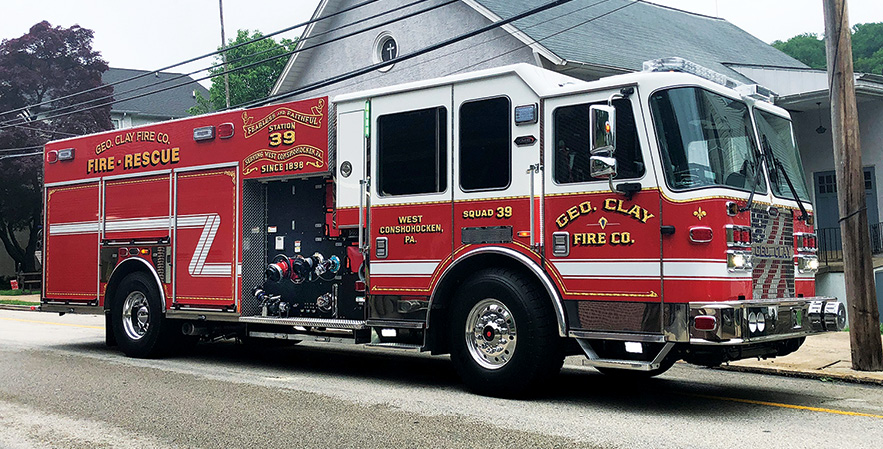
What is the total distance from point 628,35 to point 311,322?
16.8m

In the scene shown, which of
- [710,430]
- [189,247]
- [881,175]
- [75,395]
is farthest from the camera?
[881,175]

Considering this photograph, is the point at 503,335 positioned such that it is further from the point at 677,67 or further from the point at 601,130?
the point at 677,67

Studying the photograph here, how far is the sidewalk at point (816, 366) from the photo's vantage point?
971 cm

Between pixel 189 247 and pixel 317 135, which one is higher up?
pixel 317 135

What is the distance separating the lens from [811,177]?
68.2 feet

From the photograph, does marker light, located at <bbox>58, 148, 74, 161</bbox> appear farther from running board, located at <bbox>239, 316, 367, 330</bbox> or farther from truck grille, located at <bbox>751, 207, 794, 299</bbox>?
truck grille, located at <bbox>751, 207, 794, 299</bbox>

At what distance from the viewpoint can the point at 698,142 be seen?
741 centimetres

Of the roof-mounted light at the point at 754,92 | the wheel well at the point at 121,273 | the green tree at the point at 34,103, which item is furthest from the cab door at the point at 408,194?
the green tree at the point at 34,103

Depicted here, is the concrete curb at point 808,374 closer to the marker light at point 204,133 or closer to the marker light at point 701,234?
the marker light at point 701,234

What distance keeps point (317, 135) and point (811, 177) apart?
1495 cm

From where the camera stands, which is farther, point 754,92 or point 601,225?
point 754,92

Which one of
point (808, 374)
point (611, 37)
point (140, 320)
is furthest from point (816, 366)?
point (611, 37)

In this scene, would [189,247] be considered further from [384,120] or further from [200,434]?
[200,434]

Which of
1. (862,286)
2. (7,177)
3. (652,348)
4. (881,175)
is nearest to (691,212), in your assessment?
(652,348)
